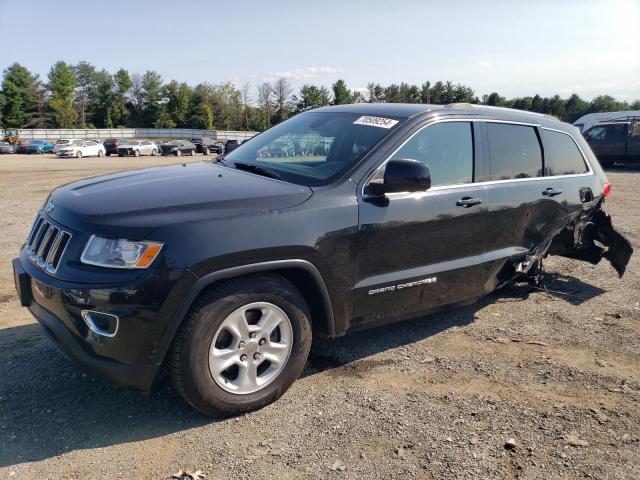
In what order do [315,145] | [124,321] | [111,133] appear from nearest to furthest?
[124,321] → [315,145] → [111,133]

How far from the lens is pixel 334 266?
3.26 meters

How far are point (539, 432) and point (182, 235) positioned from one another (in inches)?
91.8

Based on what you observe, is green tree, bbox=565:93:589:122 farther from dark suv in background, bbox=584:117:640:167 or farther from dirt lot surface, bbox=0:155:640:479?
dirt lot surface, bbox=0:155:640:479

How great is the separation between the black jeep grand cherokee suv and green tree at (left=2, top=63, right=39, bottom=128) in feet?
311

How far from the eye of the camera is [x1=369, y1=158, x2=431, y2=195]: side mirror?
3303 millimetres

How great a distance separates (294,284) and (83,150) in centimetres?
4318

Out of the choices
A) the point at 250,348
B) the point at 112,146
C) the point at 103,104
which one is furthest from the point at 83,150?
the point at 103,104

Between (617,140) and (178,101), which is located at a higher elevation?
(178,101)

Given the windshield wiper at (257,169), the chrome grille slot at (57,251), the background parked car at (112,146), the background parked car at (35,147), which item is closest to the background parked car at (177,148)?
the background parked car at (112,146)

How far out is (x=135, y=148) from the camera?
44531 millimetres

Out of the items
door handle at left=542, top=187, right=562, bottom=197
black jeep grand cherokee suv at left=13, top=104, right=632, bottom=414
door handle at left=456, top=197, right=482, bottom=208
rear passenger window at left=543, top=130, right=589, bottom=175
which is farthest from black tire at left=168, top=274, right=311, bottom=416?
rear passenger window at left=543, top=130, right=589, bottom=175

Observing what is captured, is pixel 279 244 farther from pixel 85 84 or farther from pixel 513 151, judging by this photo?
pixel 85 84

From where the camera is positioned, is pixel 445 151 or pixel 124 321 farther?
pixel 445 151

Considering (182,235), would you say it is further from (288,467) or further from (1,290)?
(1,290)
